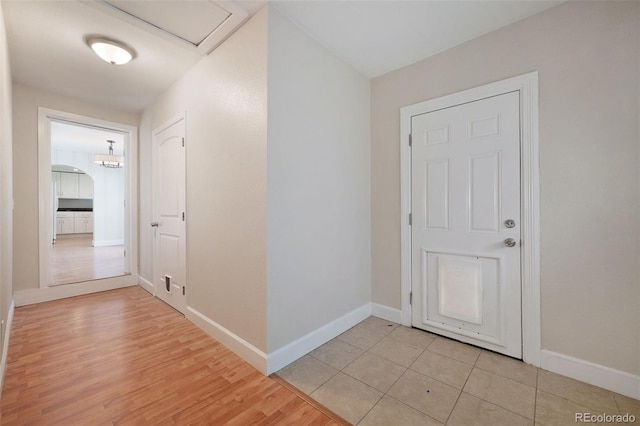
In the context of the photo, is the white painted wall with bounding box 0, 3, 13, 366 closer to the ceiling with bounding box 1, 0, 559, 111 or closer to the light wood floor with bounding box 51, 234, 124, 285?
the ceiling with bounding box 1, 0, 559, 111

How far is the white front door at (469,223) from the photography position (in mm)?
2004

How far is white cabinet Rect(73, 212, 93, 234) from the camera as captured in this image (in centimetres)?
988

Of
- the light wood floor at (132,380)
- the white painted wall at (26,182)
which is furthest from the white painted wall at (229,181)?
the white painted wall at (26,182)

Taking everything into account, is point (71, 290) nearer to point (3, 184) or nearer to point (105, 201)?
point (3, 184)

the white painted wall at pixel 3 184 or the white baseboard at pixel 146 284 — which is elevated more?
the white painted wall at pixel 3 184

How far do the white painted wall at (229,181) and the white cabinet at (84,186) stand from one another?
10042 millimetres

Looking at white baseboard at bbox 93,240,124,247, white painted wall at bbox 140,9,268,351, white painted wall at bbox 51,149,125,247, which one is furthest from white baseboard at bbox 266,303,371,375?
white baseboard at bbox 93,240,124,247

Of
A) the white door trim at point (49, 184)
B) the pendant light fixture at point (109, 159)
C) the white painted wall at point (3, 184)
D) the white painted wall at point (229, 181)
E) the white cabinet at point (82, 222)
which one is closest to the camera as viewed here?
the white painted wall at point (3, 184)

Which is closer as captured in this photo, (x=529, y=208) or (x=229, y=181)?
(x=529, y=208)

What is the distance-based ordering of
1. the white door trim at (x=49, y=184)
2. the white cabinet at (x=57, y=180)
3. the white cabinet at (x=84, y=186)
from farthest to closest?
the white cabinet at (x=84, y=186)
the white cabinet at (x=57, y=180)
the white door trim at (x=49, y=184)

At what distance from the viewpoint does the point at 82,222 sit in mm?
10039

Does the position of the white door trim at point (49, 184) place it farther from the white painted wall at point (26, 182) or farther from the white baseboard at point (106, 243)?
the white baseboard at point (106, 243)

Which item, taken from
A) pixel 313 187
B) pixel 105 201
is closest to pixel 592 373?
pixel 313 187

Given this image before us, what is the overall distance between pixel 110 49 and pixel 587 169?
12.7ft
